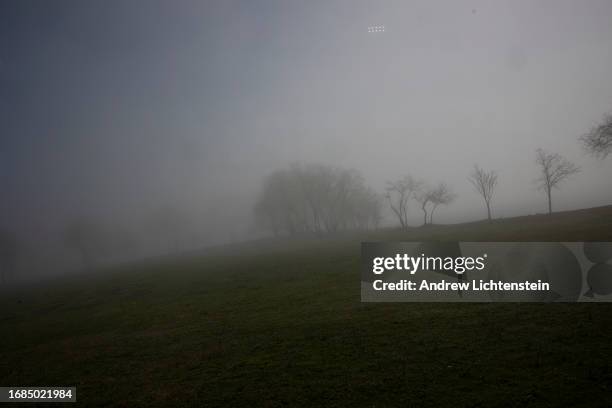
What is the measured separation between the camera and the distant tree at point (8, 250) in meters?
87.1

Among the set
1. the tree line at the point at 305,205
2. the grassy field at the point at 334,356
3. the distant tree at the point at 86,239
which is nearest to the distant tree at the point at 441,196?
the tree line at the point at 305,205

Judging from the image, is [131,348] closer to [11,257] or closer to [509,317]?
[509,317]

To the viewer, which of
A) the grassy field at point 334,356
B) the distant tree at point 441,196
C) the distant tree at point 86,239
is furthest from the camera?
the distant tree at point 86,239

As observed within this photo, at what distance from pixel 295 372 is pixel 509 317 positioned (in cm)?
795

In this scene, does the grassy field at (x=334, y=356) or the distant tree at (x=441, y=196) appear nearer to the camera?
the grassy field at (x=334, y=356)

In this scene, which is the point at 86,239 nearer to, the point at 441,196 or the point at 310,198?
the point at 310,198

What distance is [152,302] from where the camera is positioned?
21469mm

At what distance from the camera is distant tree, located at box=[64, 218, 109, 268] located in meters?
95.2

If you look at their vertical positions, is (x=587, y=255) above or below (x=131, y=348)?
above

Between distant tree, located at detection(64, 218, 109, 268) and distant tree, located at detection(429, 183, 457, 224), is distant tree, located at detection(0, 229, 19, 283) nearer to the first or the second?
distant tree, located at detection(64, 218, 109, 268)

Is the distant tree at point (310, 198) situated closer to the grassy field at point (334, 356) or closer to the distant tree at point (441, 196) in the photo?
the distant tree at point (441, 196)

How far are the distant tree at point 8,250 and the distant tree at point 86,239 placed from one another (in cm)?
1274

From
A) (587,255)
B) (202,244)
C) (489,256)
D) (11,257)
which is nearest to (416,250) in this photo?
(489,256)

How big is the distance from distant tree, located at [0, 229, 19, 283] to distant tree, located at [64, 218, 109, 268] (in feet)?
41.8
